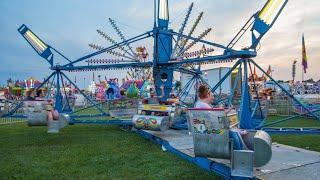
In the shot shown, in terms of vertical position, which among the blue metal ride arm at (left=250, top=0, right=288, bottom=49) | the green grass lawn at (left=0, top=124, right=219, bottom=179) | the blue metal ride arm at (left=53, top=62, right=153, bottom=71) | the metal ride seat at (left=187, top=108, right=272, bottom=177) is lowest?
the green grass lawn at (left=0, top=124, right=219, bottom=179)

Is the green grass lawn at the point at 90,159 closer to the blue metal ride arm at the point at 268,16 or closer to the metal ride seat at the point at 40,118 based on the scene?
the metal ride seat at the point at 40,118

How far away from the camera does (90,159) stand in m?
7.45

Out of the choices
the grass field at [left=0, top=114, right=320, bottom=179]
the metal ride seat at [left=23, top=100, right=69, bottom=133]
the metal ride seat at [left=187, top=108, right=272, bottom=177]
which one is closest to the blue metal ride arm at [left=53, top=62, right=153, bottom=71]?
the grass field at [left=0, top=114, right=320, bottom=179]

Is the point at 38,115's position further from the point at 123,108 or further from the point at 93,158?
the point at 123,108

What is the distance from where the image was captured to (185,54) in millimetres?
→ 10938

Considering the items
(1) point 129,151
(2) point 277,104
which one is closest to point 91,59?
(1) point 129,151

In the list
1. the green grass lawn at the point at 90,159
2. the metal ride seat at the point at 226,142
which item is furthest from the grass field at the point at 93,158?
the metal ride seat at the point at 226,142

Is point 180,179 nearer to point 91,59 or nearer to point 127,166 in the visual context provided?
point 127,166

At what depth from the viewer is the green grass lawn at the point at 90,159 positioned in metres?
6.16

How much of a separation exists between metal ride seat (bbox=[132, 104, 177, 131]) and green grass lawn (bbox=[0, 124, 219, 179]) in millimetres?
511

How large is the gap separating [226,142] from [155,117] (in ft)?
13.7

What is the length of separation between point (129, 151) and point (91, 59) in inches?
178

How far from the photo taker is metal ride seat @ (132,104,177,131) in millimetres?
8836

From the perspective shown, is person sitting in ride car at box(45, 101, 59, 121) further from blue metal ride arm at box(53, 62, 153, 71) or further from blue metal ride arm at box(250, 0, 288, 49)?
blue metal ride arm at box(250, 0, 288, 49)
